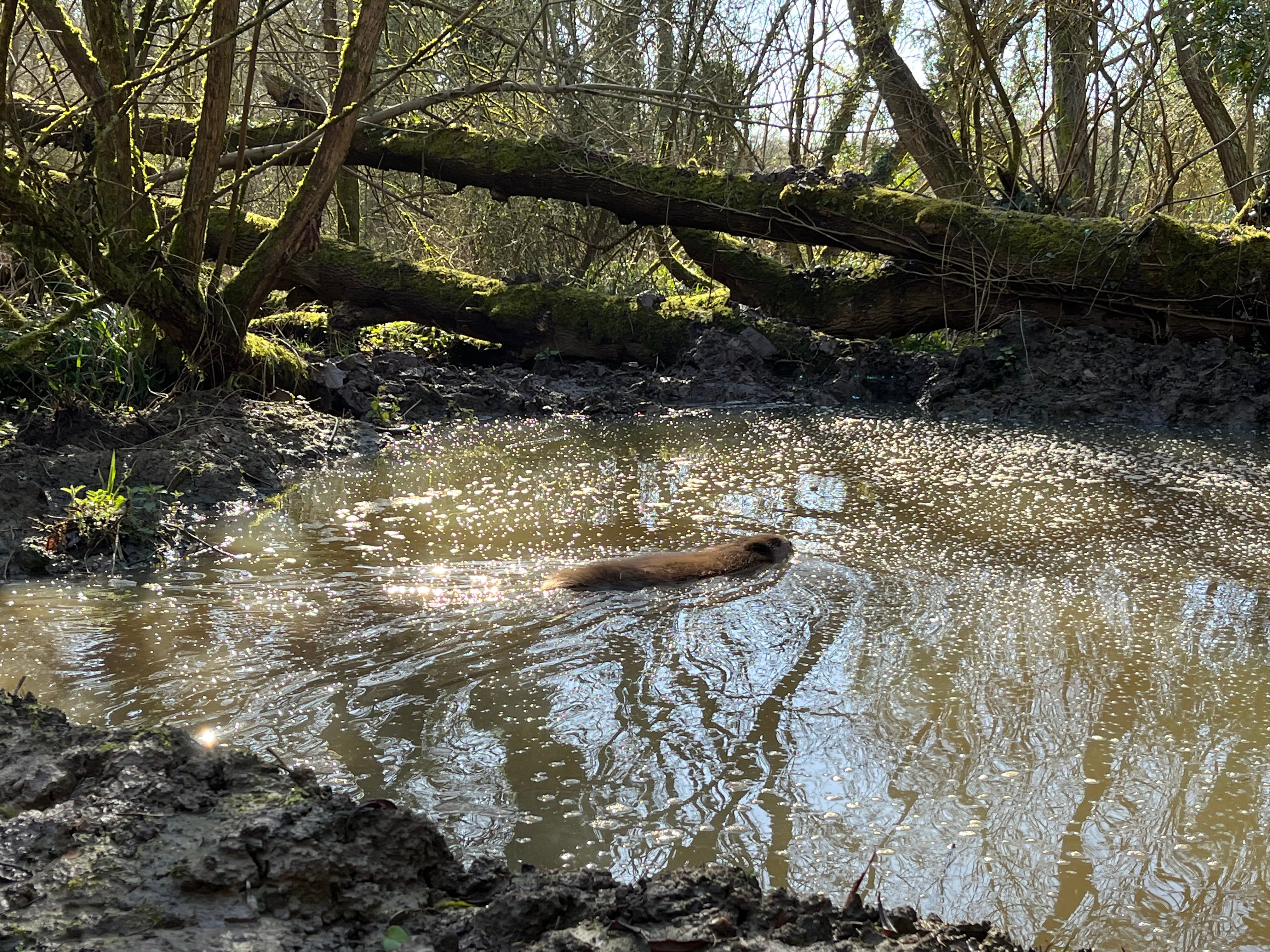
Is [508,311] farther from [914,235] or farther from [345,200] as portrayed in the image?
[345,200]

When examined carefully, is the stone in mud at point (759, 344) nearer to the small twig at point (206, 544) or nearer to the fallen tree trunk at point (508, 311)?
the fallen tree trunk at point (508, 311)

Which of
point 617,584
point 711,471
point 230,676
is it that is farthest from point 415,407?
point 230,676

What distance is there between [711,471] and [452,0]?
5.14 meters

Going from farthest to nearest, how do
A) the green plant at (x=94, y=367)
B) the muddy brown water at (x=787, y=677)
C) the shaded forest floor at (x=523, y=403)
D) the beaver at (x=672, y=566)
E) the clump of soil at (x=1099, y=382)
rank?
the clump of soil at (x=1099, y=382) → the green plant at (x=94, y=367) → the shaded forest floor at (x=523, y=403) → the beaver at (x=672, y=566) → the muddy brown water at (x=787, y=677)

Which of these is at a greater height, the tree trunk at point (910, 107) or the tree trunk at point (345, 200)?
the tree trunk at point (910, 107)

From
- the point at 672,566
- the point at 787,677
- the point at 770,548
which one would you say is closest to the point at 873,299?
the point at 770,548

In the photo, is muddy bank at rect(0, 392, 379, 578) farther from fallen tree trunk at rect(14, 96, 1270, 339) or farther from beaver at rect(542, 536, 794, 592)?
fallen tree trunk at rect(14, 96, 1270, 339)

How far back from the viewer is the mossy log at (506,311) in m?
10.2

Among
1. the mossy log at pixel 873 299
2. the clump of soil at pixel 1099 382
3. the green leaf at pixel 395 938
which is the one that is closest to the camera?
the green leaf at pixel 395 938

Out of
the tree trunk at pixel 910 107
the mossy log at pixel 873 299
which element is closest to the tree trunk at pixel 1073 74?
the tree trunk at pixel 910 107

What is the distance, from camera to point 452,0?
890 centimetres

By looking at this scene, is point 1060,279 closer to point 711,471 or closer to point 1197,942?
point 711,471

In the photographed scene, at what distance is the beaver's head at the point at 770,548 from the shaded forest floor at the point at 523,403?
2.77m

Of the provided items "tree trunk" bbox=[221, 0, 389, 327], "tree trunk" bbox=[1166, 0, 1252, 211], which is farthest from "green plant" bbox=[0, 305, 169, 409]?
"tree trunk" bbox=[1166, 0, 1252, 211]
